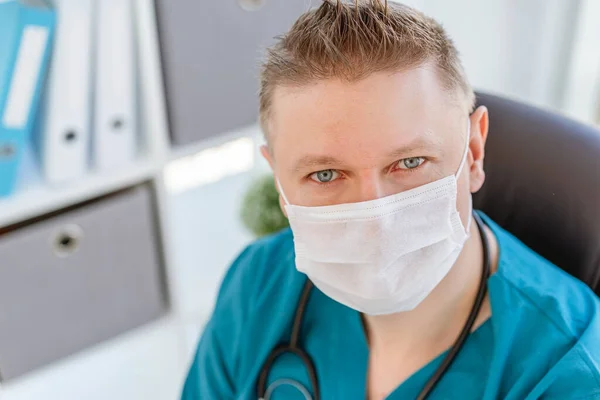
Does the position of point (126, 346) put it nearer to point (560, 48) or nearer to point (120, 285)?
point (120, 285)

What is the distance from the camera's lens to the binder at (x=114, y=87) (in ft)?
4.30

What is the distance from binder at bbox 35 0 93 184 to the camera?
1.27 metres

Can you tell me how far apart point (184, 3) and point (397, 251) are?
690 mm

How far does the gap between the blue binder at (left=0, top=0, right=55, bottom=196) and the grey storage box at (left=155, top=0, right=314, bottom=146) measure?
0.70ft

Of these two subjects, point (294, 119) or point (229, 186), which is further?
point (229, 186)

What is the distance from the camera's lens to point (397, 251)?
909 mm

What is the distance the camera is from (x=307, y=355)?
109cm

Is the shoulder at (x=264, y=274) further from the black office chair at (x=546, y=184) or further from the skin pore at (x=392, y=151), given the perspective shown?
the black office chair at (x=546, y=184)

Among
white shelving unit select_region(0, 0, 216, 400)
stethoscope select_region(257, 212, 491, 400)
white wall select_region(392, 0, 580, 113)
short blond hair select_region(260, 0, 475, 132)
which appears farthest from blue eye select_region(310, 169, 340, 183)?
white wall select_region(392, 0, 580, 113)

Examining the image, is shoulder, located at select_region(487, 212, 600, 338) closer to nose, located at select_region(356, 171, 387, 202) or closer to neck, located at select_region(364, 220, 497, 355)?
neck, located at select_region(364, 220, 497, 355)

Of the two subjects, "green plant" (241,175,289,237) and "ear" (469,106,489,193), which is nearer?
"ear" (469,106,489,193)

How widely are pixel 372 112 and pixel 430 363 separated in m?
0.37

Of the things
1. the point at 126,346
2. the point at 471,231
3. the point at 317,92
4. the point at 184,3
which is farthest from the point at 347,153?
the point at 126,346

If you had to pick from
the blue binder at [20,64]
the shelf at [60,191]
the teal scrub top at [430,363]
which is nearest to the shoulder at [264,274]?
the teal scrub top at [430,363]
